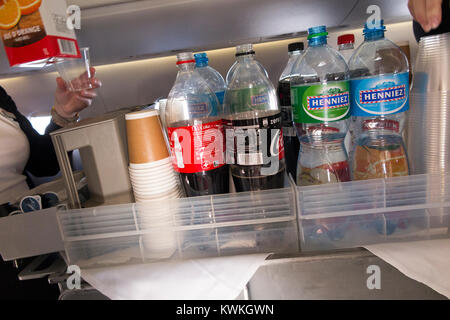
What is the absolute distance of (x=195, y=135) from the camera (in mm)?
676

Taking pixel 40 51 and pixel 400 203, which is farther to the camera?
pixel 40 51

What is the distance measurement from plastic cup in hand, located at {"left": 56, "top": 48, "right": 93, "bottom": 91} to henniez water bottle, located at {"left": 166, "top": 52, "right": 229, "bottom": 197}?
42 centimetres

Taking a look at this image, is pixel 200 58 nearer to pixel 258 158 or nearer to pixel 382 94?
pixel 258 158

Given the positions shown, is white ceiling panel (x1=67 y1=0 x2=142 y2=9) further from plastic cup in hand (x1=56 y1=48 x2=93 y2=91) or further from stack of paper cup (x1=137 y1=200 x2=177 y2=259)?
stack of paper cup (x1=137 y1=200 x2=177 y2=259)

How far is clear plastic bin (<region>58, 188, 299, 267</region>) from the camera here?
2.10 feet

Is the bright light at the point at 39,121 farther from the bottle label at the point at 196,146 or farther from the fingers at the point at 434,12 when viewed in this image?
the fingers at the point at 434,12

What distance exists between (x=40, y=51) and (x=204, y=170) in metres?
0.56

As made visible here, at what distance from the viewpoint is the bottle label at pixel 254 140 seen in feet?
2.22

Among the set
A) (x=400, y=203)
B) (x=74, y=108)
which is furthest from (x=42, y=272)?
(x=400, y=203)

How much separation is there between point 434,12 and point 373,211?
0.51 metres

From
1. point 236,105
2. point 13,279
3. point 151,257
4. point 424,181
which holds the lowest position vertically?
point 13,279

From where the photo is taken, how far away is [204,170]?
27.9 inches

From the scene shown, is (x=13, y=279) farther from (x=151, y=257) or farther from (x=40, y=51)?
(x=40, y=51)

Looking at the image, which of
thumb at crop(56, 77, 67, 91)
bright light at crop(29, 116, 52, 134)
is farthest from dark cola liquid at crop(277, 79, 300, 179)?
bright light at crop(29, 116, 52, 134)
